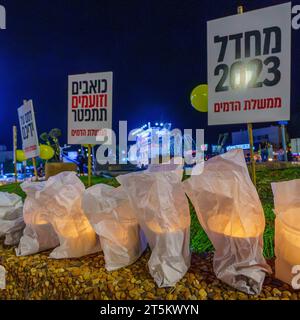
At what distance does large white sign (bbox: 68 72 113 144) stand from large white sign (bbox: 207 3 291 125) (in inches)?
37.4

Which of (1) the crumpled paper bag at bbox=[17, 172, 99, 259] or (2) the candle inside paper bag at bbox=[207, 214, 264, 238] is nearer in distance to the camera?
(2) the candle inside paper bag at bbox=[207, 214, 264, 238]

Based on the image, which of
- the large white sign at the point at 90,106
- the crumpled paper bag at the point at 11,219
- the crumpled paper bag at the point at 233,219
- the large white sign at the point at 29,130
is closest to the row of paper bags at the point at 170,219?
the crumpled paper bag at the point at 233,219

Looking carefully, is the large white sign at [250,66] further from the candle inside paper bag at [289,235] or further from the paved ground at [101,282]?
the paved ground at [101,282]

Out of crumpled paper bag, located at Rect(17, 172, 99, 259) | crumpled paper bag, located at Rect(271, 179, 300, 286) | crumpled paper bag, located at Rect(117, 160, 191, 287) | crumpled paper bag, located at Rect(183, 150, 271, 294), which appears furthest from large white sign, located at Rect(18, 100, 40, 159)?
crumpled paper bag, located at Rect(271, 179, 300, 286)

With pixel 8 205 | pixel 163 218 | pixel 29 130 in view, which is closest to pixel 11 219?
pixel 8 205

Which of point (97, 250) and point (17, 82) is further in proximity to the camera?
point (17, 82)

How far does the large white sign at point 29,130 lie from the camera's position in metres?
2.82

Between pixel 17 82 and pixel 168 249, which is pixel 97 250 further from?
pixel 17 82

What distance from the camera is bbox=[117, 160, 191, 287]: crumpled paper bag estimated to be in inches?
49.4

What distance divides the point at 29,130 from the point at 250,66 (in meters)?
2.32

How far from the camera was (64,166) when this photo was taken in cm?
722

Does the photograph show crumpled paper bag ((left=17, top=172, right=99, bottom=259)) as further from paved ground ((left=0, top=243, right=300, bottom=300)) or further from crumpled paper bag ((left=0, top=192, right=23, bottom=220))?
crumpled paper bag ((left=0, top=192, right=23, bottom=220))
